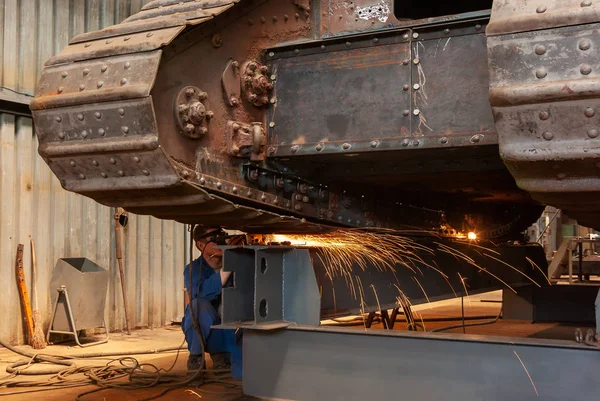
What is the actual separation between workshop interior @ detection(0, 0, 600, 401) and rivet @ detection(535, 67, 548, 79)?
1cm

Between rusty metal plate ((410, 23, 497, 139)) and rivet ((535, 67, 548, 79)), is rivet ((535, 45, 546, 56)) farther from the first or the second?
rusty metal plate ((410, 23, 497, 139))

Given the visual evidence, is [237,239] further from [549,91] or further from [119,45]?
[549,91]

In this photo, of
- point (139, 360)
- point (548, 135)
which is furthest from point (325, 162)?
point (139, 360)

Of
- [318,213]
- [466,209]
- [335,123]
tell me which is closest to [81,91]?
[335,123]

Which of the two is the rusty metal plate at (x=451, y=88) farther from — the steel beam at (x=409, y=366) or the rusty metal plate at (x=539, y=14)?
the steel beam at (x=409, y=366)

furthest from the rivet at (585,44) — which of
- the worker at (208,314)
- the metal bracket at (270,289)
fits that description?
the worker at (208,314)

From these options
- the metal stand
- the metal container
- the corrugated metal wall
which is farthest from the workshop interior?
the corrugated metal wall

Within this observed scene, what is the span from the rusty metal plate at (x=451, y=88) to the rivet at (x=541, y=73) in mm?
807

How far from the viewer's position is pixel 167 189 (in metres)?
3.48

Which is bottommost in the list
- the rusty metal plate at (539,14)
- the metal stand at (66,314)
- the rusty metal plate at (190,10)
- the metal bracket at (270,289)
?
the metal stand at (66,314)

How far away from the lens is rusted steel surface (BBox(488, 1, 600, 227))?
264 centimetres

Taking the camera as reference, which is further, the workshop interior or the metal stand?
the metal stand

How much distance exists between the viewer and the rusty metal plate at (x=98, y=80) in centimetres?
325

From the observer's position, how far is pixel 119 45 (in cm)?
341
